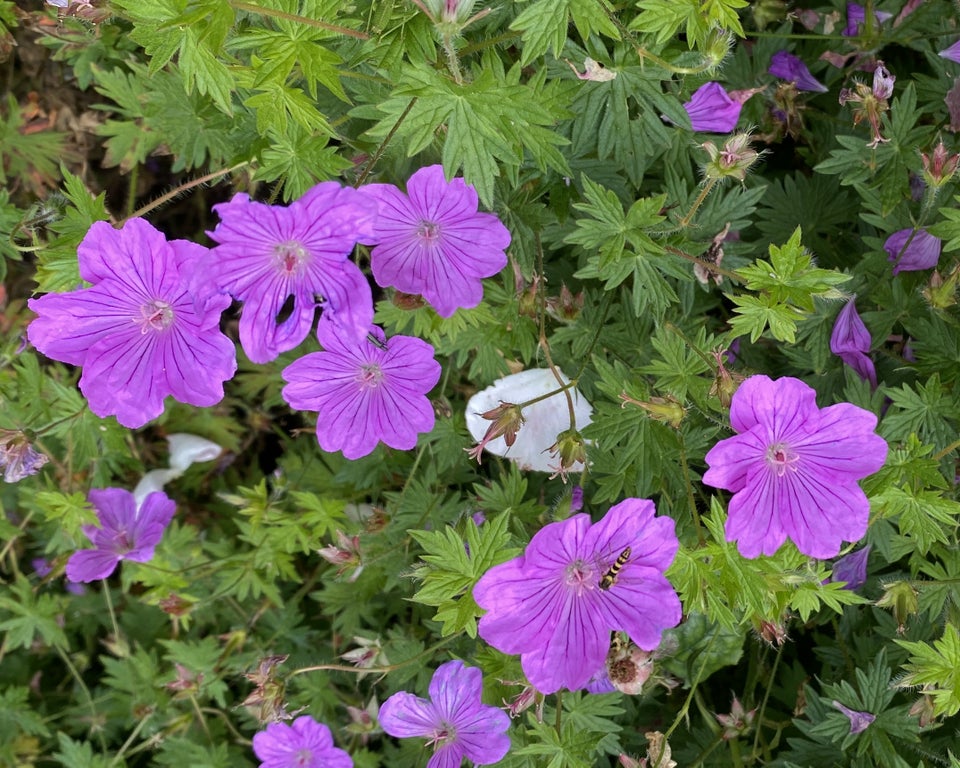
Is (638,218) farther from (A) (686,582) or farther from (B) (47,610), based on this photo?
(B) (47,610)

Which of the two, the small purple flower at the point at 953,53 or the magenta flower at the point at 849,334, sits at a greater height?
the small purple flower at the point at 953,53

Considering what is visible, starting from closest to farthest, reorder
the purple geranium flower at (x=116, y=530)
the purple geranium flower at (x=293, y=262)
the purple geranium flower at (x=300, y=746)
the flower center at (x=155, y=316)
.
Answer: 1. the purple geranium flower at (x=293, y=262)
2. the flower center at (x=155, y=316)
3. the purple geranium flower at (x=300, y=746)
4. the purple geranium flower at (x=116, y=530)

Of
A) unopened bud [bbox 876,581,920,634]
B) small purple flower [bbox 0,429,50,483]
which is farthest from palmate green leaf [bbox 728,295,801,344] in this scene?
small purple flower [bbox 0,429,50,483]

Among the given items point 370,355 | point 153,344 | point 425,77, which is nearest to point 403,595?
point 370,355

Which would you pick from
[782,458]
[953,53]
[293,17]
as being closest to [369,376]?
[293,17]

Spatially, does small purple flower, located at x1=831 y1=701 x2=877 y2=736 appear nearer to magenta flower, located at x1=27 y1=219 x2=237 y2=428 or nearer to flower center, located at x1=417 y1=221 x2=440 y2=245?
flower center, located at x1=417 y1=221 x2=440 y2=245

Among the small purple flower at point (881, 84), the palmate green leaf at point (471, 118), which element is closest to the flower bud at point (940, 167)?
the small purple flower at point (881, 84)

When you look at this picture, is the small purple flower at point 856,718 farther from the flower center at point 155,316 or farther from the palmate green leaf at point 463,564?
the flower center at point 155,316

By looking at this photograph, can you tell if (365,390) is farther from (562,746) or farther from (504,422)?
(562,746)

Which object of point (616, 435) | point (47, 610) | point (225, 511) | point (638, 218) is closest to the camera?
point (638, 218)
